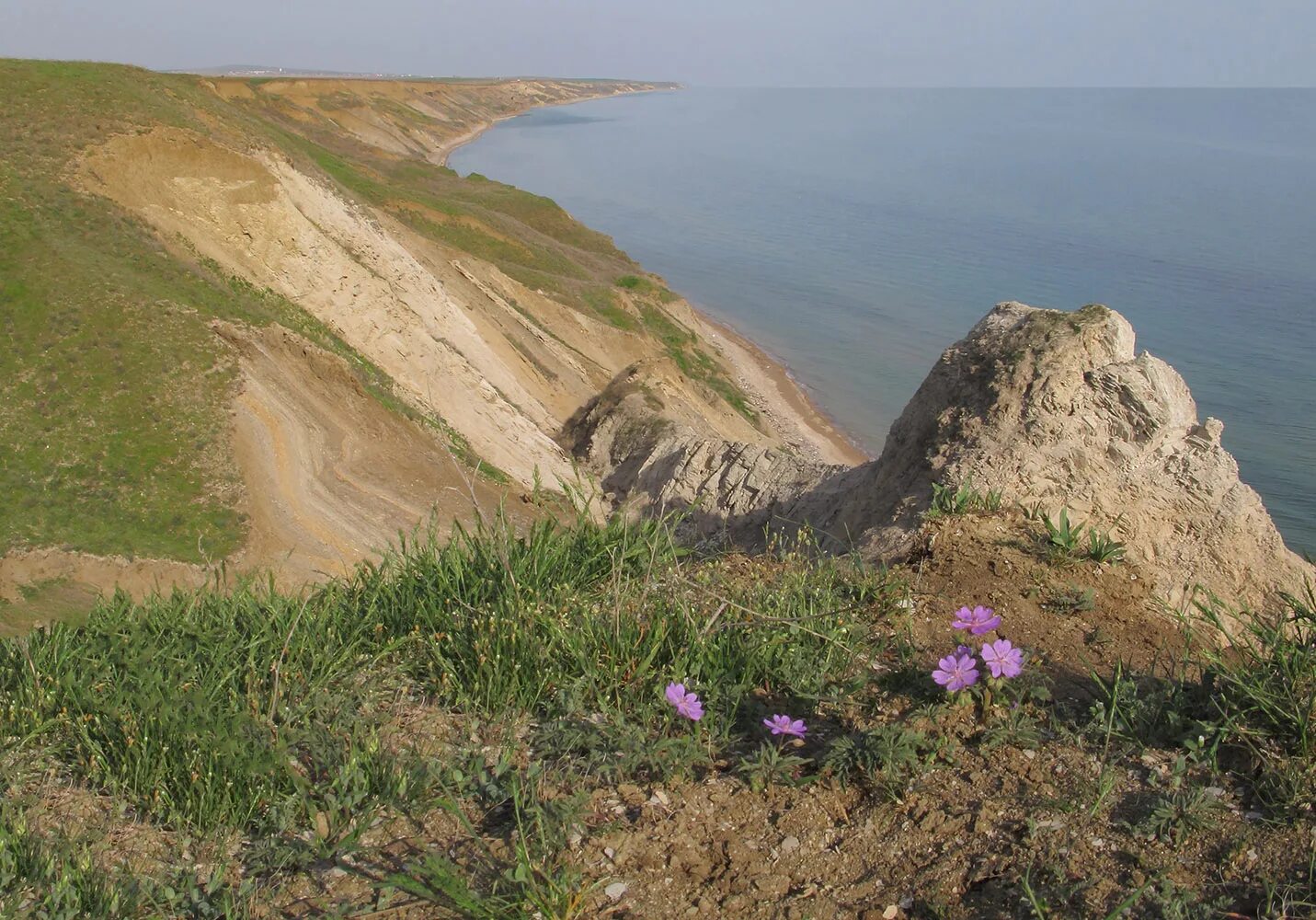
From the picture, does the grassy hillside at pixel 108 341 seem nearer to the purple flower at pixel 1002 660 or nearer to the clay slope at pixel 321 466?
the clay slope at pixel 321 466

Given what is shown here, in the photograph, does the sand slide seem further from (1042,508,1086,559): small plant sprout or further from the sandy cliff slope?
(1042,508,1086,559): small plant sprout

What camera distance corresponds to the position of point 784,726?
11.5 ft

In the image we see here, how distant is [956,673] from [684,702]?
996 millimetres

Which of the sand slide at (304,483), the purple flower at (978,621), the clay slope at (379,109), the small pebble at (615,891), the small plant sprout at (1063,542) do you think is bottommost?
the sand slide at (304,483)

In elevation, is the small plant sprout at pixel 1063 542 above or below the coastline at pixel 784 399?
above

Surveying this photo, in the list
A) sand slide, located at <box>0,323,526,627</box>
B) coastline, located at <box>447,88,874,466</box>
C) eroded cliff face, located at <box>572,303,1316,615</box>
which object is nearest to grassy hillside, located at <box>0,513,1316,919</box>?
eroded cliff face, located at <box>572,303,1316,615</box>

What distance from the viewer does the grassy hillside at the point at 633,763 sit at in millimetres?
3025

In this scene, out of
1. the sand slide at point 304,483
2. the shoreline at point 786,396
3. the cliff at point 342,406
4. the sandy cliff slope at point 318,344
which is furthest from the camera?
the shoreline at point 786,396

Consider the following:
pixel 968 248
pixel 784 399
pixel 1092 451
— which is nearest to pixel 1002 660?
pixel 1092 451

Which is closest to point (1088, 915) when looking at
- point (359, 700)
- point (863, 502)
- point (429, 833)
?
point (429, 833)

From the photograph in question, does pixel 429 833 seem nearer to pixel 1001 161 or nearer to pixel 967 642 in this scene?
pixel 967 642

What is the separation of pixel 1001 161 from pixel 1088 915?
118 metres

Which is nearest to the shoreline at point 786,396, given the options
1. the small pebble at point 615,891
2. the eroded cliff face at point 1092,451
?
the eroded cliff face at point 1092,451

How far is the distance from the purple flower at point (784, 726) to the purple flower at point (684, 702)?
25 centimetres
